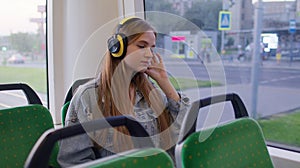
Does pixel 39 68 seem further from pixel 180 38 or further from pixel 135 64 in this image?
pixel 135 64

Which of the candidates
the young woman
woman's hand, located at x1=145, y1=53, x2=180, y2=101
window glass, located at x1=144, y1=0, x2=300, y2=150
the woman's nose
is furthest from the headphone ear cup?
window glass, located at x1=144, y1=0, x2=300, y2=150

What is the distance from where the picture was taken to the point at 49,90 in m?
2.90

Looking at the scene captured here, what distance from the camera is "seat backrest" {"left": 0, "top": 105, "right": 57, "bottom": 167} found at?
1.48 metres

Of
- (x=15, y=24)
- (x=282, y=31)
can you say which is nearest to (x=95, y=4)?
(x=15, y=24)

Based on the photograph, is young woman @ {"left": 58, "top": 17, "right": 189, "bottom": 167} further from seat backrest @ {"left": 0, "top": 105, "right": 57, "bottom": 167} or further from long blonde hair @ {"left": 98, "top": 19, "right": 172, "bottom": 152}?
seat backrest @ {"left": 0, "top": 105, "right": 57, "bottom": 167}

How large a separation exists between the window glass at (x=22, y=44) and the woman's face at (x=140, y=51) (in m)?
1.47

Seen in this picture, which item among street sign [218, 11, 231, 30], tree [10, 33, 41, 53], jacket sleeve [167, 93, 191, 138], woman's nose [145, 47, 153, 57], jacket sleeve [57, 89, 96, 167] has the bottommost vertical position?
jacket sleeve [57, 89, 96, 167]

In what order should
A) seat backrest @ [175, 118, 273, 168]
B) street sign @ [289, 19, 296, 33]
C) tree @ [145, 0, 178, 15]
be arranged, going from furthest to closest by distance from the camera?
tree @ [145, 0, 178, 15], street sign @ [289, 19, 296, 33], seat backrest @ [175, 118, 273, 168]

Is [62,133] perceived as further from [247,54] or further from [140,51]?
[247,54]

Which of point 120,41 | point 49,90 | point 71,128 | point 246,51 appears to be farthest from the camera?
point 49,90

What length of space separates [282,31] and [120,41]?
43.3 inches

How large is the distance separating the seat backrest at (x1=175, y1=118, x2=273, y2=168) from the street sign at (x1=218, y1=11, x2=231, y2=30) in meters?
1.04

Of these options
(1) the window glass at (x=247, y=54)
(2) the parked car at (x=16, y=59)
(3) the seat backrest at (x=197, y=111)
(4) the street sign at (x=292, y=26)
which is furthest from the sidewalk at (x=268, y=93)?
(2) the parked car at (x=16, y=59)

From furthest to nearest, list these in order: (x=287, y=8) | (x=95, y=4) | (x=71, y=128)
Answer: (x=95, y=4) → (x=287, y=8) → (x=71, y=128)
